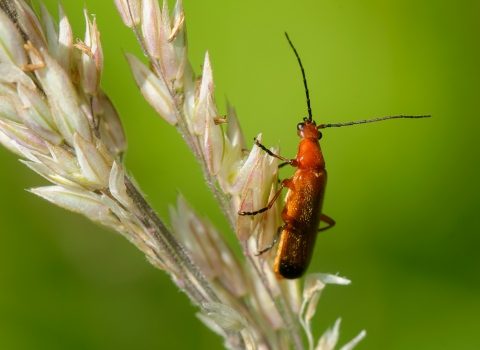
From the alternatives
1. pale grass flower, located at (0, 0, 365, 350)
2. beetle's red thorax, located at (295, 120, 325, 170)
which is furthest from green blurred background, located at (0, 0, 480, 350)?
pale grass flower, located at (0, 0, 365, 350)

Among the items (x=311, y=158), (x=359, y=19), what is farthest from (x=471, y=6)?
(x=311, y=158)

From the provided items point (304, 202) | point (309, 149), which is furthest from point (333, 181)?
point (304, 202)

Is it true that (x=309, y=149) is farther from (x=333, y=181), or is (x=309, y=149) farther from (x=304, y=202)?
(x=333, y=181)

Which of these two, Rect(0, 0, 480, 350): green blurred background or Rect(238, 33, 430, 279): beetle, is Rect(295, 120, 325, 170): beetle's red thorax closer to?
Rect(238, 33, 430, 279): beetle

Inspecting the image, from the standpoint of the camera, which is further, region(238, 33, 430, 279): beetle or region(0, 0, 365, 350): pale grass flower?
region(238, 33, 430, 279): beetle

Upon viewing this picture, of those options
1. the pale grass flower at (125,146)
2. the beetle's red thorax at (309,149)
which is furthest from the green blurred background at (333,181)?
the pale grass flower at (125,146)

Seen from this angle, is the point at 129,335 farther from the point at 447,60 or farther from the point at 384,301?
the point at 447,60

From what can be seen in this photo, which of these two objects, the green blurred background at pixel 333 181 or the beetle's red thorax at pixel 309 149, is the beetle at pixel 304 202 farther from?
the green blurred background at pixel 333 181
